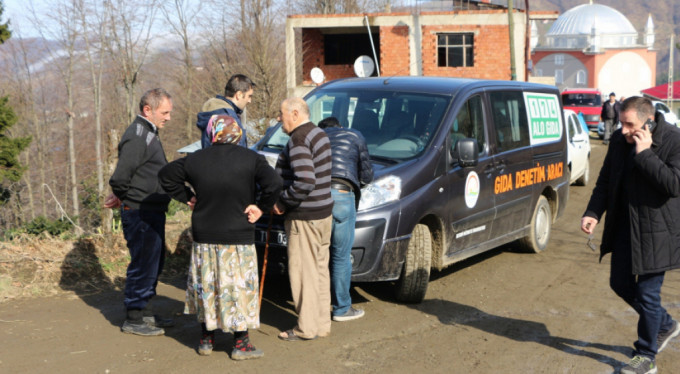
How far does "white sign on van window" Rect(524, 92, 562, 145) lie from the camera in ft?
29.4

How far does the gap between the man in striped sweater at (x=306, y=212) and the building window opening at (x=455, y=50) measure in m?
28.7

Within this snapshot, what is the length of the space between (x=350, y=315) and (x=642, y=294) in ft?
7.74

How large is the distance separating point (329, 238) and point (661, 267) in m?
2.40

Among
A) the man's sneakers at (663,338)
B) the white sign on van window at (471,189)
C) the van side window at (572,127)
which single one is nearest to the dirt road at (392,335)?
the man's sneakers at (663,338)

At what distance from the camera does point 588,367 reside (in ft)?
17.5

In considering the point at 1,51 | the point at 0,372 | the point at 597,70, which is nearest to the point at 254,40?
the point at 1,51

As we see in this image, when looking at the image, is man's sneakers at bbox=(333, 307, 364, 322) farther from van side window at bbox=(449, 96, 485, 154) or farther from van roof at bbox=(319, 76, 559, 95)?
van roof at bbox=(319, 76, 559, 95)

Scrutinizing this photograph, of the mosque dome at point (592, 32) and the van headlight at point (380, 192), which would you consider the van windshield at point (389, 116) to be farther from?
the mosque dome at point (592, 32)

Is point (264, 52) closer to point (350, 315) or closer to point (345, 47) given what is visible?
point (345, 47)

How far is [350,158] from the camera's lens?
19.4 ft

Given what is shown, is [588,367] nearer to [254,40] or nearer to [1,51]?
[254,40]

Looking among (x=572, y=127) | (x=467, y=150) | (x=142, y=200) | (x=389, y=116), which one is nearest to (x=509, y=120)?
(x=467, y=150)

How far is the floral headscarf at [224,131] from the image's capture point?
5086 millimetres

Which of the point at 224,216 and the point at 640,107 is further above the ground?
the point at 640,107
